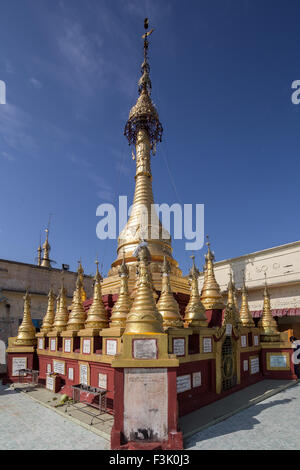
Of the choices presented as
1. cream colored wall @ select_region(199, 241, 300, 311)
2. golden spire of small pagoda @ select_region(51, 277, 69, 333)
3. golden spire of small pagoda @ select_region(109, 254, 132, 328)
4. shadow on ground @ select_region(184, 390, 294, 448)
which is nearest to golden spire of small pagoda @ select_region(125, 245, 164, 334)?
shadow on ground @ select_region(184, 390, 294, 448)

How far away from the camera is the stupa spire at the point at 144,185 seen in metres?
21.6

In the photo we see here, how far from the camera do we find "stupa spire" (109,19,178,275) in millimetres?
21641

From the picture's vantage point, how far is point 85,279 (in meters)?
33.2

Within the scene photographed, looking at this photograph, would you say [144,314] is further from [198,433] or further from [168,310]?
[198,433]

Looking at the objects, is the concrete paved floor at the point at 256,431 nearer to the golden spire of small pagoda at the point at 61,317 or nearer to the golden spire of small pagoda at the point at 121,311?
the golden spire of small pagoda at the point at 121,311

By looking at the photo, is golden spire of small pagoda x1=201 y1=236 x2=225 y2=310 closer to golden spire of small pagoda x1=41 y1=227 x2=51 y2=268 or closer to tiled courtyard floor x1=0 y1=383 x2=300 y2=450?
tiled courtyard floor x1=0 y1=383 x2=300 y2=450

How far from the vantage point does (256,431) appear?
9.67 m

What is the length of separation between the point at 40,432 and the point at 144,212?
1565 cm

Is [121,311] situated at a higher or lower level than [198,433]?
higher

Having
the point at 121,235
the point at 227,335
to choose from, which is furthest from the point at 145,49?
the point at 227,335

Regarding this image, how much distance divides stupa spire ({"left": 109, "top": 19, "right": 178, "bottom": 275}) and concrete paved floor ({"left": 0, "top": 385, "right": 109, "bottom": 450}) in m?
10.6

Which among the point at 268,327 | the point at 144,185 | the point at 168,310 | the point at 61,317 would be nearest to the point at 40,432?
the point at 168,310
